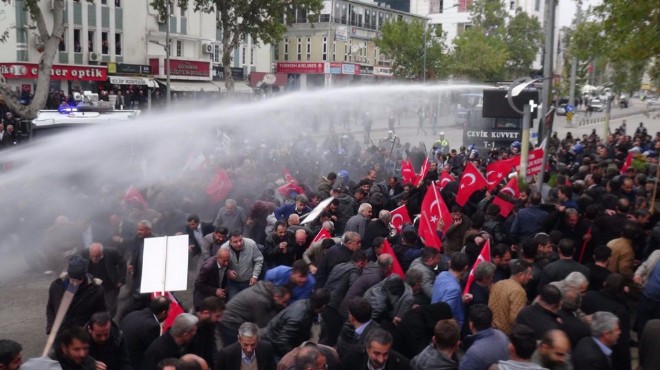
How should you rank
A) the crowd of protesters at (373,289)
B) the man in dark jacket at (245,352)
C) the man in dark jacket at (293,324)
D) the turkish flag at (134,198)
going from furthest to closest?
the turkish flag at (134,198) → the man in dark jacket at (293,324) → the man in dark jacket at (245,352) → the crowd of protesters at (373,289)

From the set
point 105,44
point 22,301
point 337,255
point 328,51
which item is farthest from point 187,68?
point 337,255

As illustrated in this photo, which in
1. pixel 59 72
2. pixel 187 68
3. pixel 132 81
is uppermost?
pixel 187 68

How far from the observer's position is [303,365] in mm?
5254

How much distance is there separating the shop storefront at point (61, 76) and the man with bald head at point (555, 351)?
111 feet

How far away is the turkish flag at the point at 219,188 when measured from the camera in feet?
43.9

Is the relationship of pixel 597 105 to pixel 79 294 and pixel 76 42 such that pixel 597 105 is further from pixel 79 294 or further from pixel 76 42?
pixel 79 294

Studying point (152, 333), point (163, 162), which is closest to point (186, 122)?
point (163, 162)

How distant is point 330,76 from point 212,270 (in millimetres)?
53745

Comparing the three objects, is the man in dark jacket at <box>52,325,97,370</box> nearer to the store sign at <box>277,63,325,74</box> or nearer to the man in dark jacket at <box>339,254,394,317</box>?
Answer: the man in dark jacket at <box>339,254,394,317</box>

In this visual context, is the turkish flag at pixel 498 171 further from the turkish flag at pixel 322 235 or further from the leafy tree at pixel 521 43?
the leafy tree at pixel 521 43

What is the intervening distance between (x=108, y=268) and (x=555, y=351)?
542cm

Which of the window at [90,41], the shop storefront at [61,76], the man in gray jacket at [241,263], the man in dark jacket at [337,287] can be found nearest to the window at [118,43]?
the window at [90,41]

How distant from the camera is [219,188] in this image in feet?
44.1

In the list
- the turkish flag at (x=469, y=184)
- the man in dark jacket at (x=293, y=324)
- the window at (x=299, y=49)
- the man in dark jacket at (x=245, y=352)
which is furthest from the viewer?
the window at (x=299, y=49)
